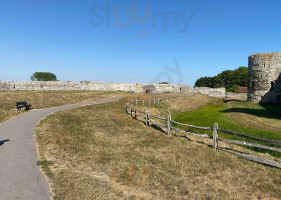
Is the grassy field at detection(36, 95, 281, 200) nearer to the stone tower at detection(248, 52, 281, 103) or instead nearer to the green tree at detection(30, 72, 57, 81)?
the stone tower at detection(248, 52, 281, 103)

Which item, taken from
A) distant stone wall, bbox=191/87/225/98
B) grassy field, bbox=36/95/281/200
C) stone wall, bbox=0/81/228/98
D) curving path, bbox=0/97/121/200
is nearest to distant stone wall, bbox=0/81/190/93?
Result: stone wall, bbox=0/81/228/98

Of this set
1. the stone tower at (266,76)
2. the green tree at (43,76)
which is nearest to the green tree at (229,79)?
the stone tower at (266,76)

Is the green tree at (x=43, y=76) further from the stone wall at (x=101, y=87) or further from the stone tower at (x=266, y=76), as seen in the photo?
the stone tower at (x=266, y=76)

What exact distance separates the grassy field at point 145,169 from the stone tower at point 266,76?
30.0 m

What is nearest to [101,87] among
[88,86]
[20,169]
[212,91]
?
[88,86]

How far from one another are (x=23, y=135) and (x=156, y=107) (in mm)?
17757

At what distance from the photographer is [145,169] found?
7367 mm

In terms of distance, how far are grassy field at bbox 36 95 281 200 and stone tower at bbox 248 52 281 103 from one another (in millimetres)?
30020

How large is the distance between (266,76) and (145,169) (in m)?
36.1

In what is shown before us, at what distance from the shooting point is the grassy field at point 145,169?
19.2ft

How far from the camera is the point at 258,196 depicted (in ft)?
19.0

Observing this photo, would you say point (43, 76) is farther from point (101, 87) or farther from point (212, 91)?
point (212, 91)

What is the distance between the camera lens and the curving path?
17.5 feet

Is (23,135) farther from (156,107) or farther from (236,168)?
(156,107)
